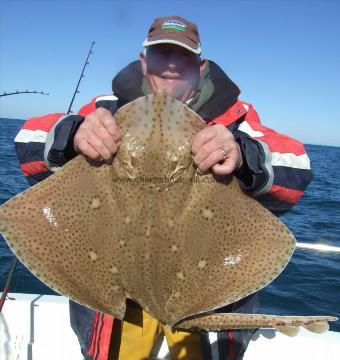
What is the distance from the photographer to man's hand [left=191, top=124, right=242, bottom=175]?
2.37 m

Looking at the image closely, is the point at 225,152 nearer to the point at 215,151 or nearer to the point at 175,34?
the point at 215,151

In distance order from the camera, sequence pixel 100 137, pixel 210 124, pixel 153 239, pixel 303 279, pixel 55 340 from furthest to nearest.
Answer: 1. pixel 303 279
2. pixel 55 340
3. pixel 210 124
4. pixel 153 239
5. pixel 100 137

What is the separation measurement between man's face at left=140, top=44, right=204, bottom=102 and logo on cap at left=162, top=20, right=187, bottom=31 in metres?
0.14


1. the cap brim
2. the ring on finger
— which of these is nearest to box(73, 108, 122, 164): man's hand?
the ring on finger

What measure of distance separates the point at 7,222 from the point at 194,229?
1.18 meters

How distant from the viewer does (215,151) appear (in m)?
2.37

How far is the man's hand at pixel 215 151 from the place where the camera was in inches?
93.4

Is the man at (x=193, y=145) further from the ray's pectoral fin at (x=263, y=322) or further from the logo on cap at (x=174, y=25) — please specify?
the ray's pectoral fin at (x=263, y=322)

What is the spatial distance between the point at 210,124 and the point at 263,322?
154 cm

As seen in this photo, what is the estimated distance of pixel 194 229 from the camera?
2527 mm

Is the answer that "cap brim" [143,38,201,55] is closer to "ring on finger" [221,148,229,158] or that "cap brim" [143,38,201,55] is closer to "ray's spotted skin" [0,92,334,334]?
"ray's spotted skin" [0,92,334,334]

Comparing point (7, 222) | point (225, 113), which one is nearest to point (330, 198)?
point (225, 113)

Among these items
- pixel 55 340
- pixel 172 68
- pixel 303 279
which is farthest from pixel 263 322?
pixel 303 279

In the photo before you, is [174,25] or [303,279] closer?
[174,25]
